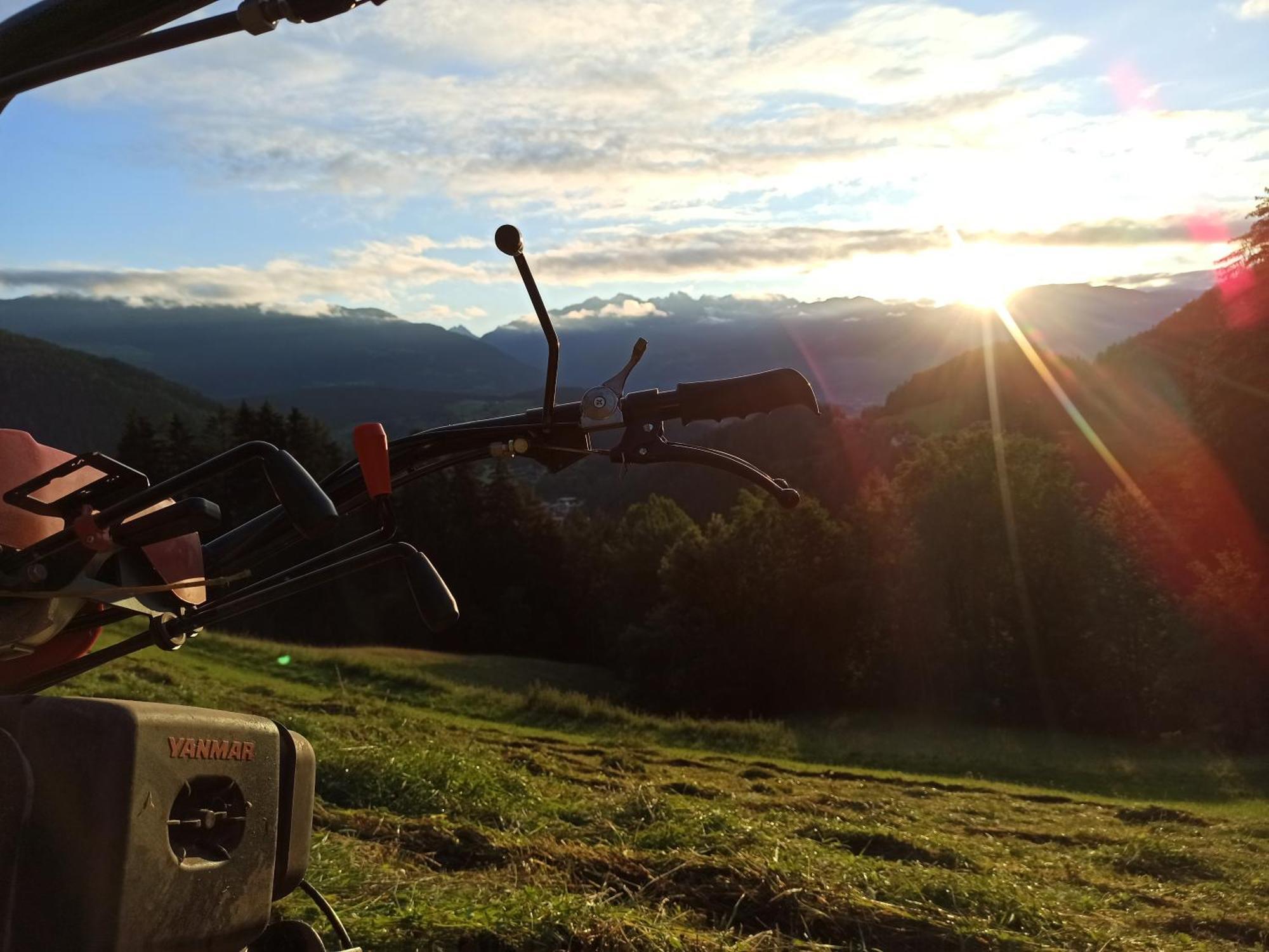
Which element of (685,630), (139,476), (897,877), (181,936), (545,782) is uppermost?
(139,476)

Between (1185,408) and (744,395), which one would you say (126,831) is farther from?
(1185,408)

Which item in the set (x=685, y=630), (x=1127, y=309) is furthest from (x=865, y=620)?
(x=1127, y=309)

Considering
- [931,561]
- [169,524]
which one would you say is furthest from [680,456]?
[931,561]

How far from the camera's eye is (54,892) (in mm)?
1892

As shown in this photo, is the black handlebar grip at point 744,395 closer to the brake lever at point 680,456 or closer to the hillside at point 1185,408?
the brake lever at point 680,456

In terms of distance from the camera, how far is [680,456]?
2.38 meters

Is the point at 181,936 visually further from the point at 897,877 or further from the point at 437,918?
the point at 897,877

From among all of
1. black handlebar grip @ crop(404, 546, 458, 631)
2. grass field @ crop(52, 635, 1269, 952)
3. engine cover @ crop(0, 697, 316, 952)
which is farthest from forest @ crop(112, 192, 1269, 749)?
black handlebar grip @ crop(404, 546, 458, 631)

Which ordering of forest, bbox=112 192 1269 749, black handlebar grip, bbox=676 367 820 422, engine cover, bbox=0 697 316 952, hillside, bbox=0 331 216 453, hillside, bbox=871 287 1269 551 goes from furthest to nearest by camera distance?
hillside, bbox=0 331 216 453, forest, bbox=112 192 1269 749, hillside, bbox=871 287 1269 551, black handlebar grip, bbox=676 367 820 422, engine cover, bbox=0 697 316 952

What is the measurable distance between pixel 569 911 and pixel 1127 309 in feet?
714

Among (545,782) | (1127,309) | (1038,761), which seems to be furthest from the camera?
(1127,309)

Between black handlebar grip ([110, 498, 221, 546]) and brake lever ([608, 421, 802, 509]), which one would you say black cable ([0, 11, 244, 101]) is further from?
brake lever ([608, 421, 802, 509])

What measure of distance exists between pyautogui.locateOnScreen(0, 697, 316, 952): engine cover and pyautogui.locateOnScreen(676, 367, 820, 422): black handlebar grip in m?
1.22

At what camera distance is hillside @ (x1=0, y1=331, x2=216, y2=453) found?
124m
